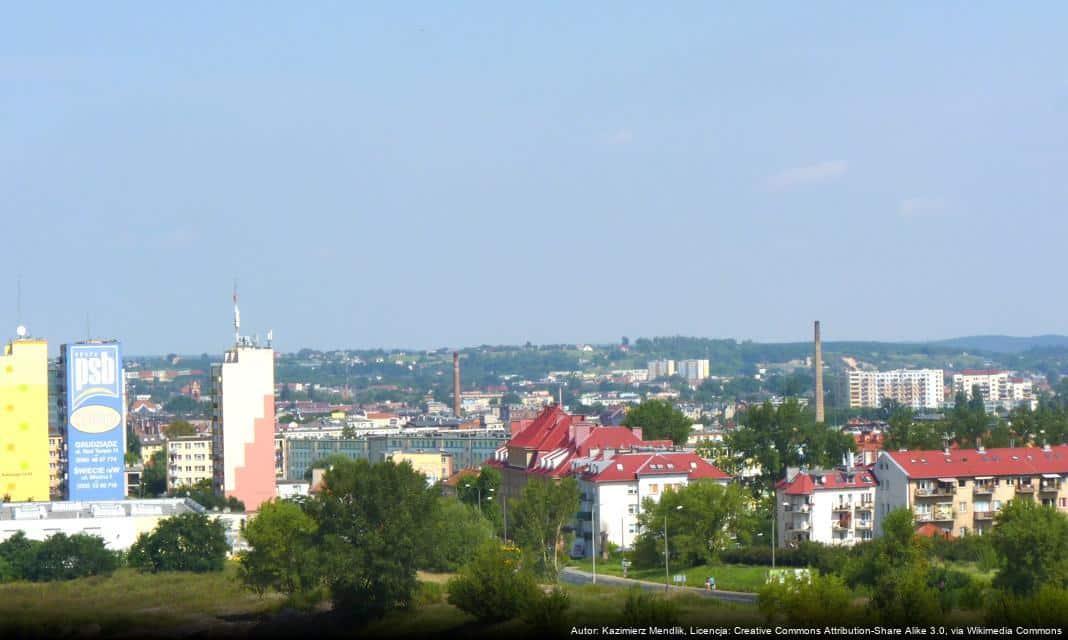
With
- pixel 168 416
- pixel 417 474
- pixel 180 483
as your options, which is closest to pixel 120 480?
pixel 180 483

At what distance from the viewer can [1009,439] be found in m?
82.9

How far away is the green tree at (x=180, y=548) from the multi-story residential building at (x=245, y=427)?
66.0 ft

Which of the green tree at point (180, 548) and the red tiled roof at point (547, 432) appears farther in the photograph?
the red tiled roof at point (547, 432)

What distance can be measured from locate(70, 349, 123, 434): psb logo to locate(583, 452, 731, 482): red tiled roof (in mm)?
22054

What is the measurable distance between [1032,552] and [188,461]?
212 feet

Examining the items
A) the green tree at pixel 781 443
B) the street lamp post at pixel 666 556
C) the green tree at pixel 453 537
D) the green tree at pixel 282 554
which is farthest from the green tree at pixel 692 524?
the green tree at pixel 781 443

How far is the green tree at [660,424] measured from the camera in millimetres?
83312

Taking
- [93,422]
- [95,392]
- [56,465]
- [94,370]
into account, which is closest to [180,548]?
[93,422]

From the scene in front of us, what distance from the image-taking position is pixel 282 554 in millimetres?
52812

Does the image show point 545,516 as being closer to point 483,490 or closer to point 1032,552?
point 1032,552

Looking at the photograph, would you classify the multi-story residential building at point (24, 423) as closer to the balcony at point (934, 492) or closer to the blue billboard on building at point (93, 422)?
the blue billboard on building at point (93, 422)

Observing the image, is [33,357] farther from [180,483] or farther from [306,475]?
[306,475]

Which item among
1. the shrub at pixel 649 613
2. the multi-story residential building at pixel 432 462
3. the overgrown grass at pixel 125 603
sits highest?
the shrub at pixel 649 613

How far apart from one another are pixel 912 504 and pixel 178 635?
87.4 ft
